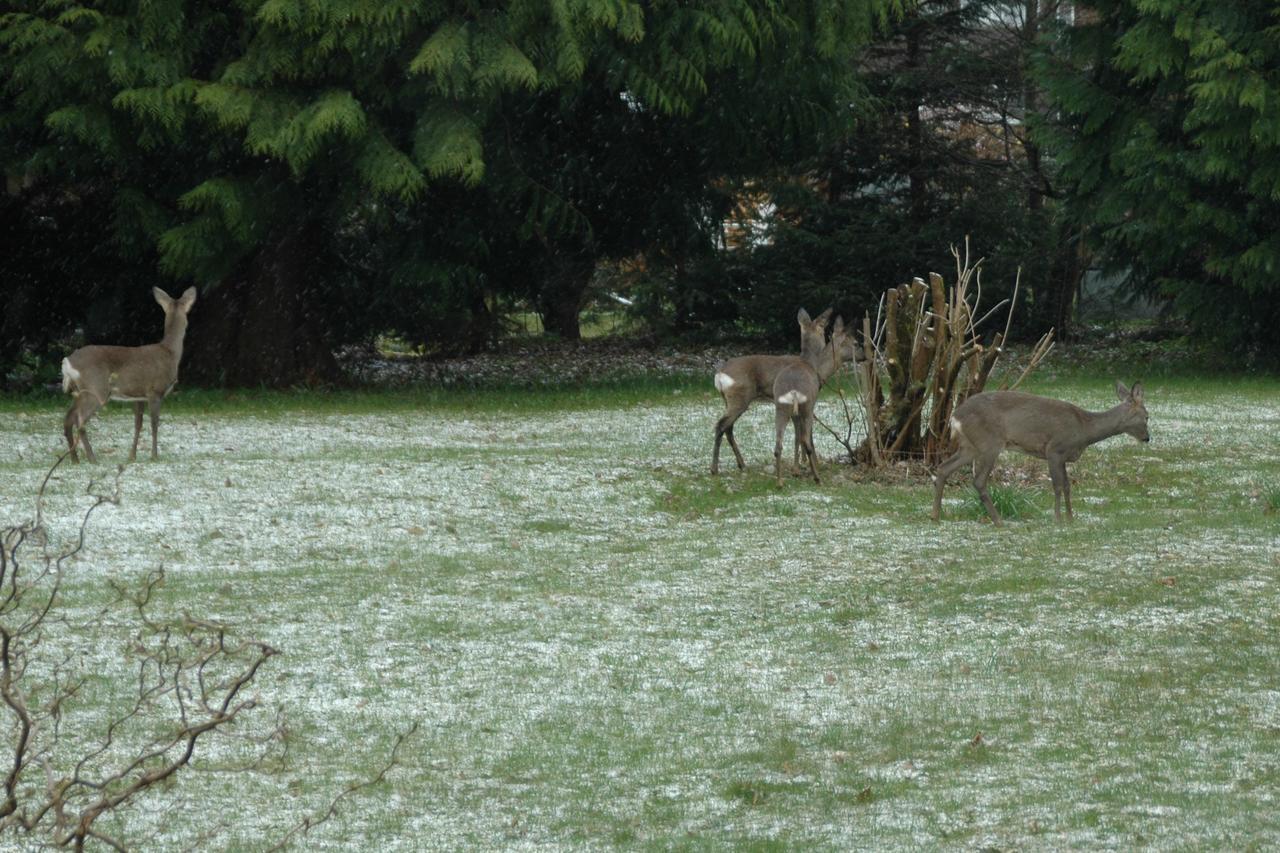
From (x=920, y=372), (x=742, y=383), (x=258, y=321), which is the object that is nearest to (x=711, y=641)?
(x=742, y=383)

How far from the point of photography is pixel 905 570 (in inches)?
418

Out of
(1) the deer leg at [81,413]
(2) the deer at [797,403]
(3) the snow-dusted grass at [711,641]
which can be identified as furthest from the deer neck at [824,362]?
(1) the deer leg at [81,413]

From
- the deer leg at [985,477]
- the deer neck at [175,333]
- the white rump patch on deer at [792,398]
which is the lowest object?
the deer leg at [985,477]

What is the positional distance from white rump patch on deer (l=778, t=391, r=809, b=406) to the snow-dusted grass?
75cm

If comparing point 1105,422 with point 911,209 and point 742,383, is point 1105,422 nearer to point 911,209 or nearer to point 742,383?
point 742,383

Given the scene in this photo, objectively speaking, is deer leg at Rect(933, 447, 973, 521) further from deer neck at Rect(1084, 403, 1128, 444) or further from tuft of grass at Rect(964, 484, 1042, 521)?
deer neck at Rect(1084, 403, 1128, 444)

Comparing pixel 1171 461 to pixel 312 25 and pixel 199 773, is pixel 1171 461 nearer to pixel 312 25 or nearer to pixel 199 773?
pixel 312 25

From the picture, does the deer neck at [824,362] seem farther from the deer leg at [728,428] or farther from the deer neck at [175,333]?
the deer neck at [175,333]

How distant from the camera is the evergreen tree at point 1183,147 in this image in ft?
76.3

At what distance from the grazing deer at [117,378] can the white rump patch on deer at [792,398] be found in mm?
5250

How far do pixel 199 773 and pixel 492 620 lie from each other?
9.37ft

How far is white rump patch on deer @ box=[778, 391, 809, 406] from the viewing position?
14141 millimetres

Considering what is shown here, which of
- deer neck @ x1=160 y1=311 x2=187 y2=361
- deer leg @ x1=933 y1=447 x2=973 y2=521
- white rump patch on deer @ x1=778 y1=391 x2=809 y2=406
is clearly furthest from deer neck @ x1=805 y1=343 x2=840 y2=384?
Answer: deer neck @ x1=160 y1=311 x2=187 y2=361

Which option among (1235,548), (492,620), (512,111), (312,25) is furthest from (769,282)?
(492,620)
